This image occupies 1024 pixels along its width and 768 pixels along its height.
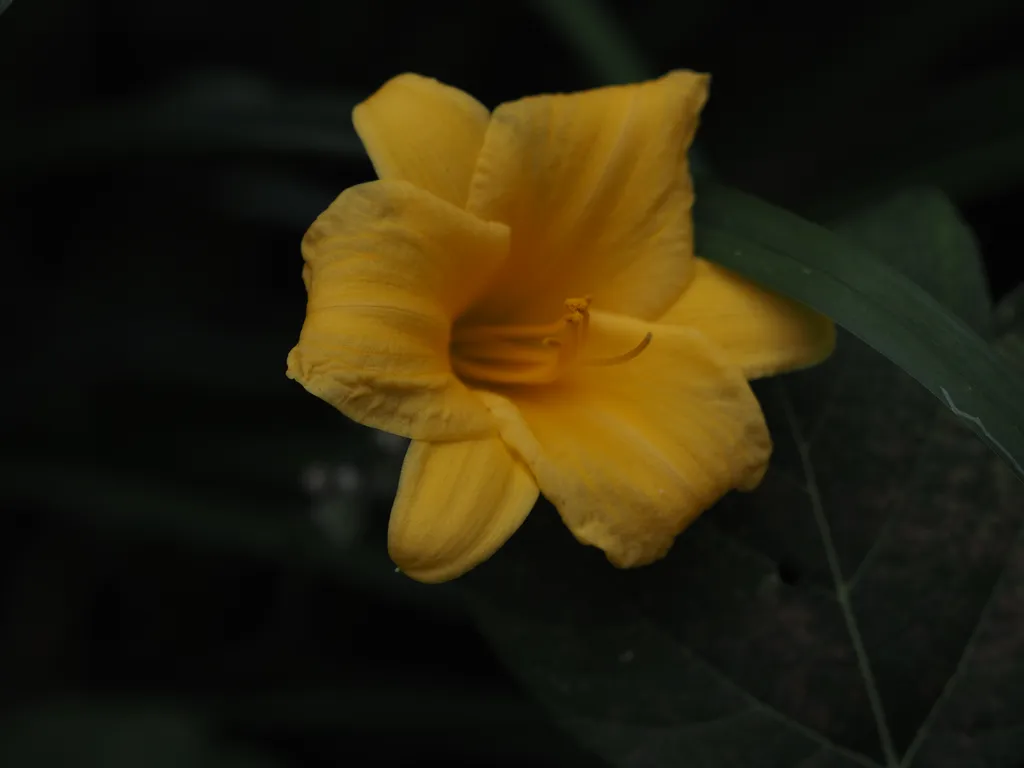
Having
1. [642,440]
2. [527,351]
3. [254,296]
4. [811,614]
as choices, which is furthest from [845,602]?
[254,296]

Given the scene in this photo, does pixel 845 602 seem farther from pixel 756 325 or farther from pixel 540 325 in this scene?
pixel 540 325

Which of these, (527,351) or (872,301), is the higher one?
(872,301)

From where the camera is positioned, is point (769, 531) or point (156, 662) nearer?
point (769, 531)

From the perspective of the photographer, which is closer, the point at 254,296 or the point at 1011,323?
the point at 1011,323

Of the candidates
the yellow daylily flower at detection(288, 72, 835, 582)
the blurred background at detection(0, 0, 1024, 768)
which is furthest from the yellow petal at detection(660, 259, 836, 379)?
the blurred background at detection(0, 0, 1024, 768)

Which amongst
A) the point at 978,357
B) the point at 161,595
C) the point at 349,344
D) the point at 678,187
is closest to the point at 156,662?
the point at 161,595

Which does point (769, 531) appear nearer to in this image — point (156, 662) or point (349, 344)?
point (349, 344)
